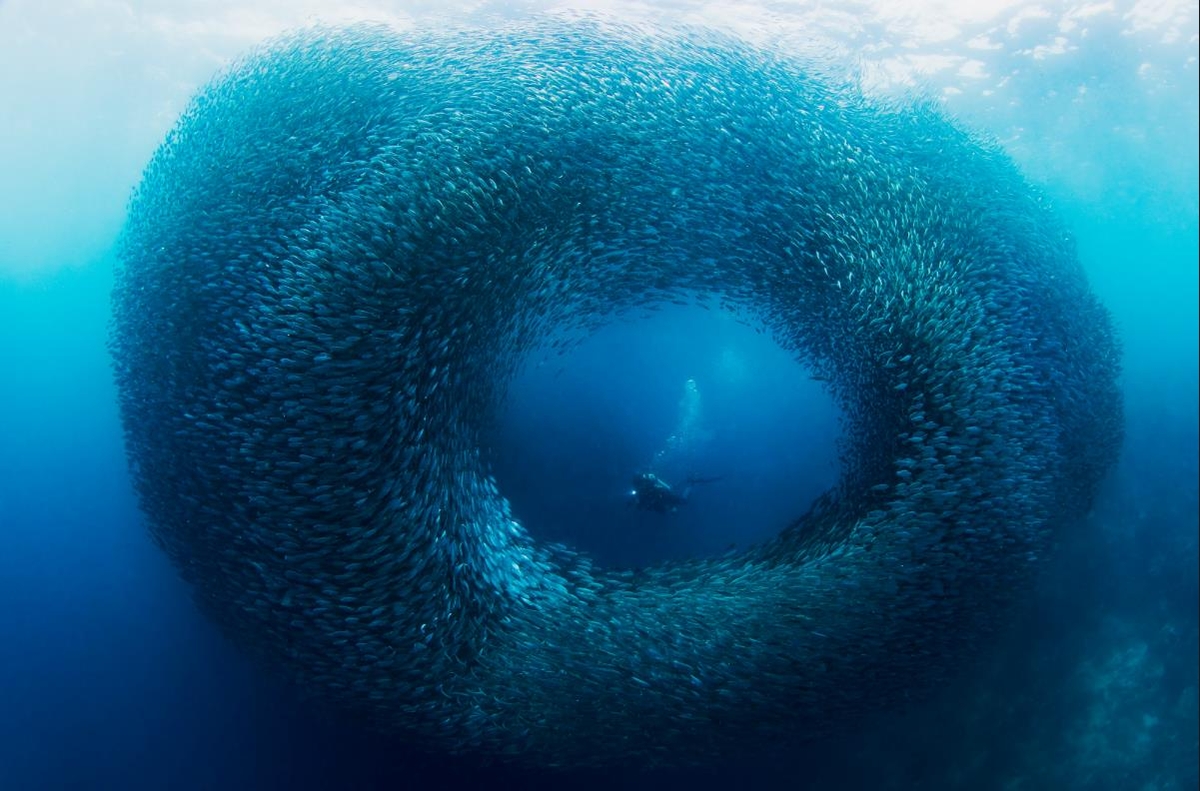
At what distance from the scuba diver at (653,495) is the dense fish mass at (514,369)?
11.1 feet

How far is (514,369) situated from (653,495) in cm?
379

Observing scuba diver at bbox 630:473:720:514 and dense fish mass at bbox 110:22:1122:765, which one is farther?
scuba diver at bbox 630:473:720:514

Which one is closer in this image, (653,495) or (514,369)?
(514,369)

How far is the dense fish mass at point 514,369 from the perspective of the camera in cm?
595

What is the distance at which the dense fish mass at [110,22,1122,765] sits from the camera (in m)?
Answer: 5.95

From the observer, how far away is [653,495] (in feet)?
35.8

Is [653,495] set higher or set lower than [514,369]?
higher

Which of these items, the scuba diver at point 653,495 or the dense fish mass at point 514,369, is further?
the scuba diver at point 653,495

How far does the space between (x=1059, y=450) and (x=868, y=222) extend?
3.71 metres

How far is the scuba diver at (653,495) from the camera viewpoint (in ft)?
35.9

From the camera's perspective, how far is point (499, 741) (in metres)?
6.48

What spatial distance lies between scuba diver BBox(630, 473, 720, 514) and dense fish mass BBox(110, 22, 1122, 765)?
11.1ft

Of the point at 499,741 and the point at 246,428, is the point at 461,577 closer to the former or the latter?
the point at 499,741

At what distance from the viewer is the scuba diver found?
1093 centimetres
